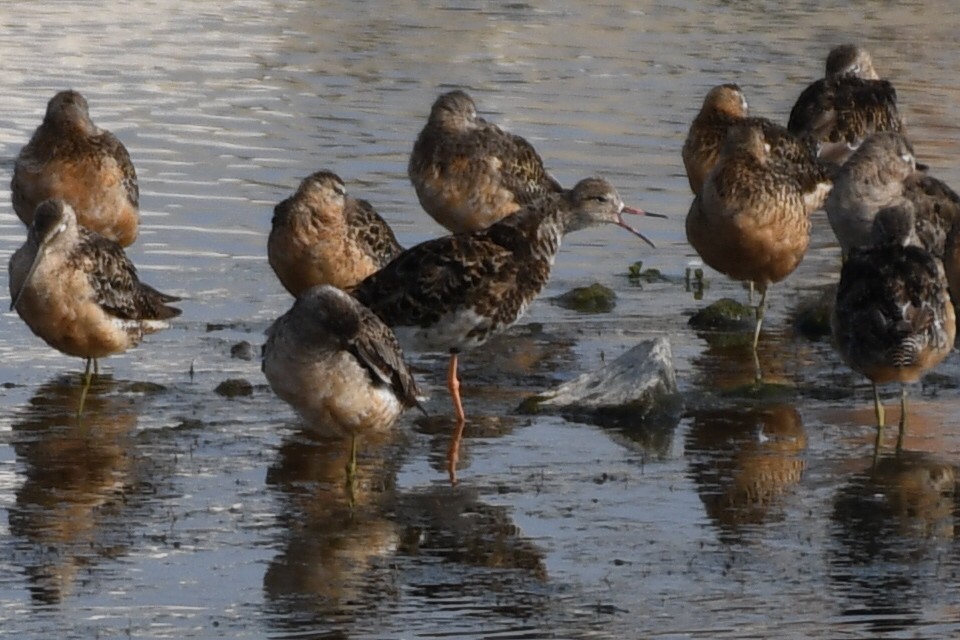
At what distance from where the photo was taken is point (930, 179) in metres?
14.3

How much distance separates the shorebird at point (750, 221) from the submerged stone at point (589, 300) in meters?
0.67

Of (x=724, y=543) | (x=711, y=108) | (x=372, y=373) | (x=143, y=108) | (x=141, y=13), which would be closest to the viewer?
(x=724, y=543)

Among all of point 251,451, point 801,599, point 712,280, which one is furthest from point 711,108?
point 801,599

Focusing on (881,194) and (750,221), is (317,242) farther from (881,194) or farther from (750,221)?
(881,194)

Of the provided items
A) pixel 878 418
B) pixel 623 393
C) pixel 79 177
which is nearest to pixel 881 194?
pixel 878 418

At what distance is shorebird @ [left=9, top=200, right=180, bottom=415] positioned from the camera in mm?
10656

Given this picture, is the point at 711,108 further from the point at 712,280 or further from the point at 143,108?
the point at 143,108

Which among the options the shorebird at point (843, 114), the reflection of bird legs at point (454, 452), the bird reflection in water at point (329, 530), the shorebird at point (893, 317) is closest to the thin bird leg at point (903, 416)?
the shorebird at point (893, 317)

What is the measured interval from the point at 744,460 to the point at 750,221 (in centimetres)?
335

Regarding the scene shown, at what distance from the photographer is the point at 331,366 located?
30.3 ft

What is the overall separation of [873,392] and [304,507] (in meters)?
3.31

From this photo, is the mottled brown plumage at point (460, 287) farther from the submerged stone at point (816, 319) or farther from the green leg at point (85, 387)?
the submerged stone at point (816, 319)

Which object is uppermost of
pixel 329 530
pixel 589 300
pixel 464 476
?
pixel 329 530

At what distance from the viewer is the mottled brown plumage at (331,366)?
920 centimetres
